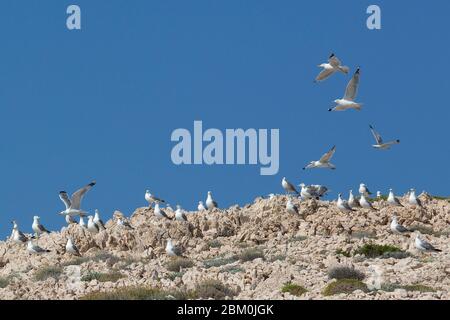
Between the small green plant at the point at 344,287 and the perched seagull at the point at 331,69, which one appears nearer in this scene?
the small green plant at the point at 344,287

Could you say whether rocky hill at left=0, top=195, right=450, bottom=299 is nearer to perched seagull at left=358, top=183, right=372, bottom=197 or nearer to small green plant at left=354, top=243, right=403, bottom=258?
small green plant at left=354, top=243, right=403, bottom=258

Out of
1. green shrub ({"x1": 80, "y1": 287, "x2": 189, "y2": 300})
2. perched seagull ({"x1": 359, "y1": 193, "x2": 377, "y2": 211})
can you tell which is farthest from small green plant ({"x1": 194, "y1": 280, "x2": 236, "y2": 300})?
perched seagull ({"x1": 359, "y1": 193, "x2": 377, "y2": 211})

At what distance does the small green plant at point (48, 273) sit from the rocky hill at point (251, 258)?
0.09 feet

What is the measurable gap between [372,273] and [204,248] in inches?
388

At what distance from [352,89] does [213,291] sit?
12.5 m

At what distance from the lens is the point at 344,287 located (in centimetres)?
2822

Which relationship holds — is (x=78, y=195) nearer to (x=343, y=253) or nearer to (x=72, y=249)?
(x=72, y=249)

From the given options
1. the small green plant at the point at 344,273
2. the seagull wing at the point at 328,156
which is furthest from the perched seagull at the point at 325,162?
the small green plant at the point at 344,273

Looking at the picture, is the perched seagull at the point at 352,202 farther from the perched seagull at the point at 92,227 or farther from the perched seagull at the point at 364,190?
the perched seagull at the point at 92,227

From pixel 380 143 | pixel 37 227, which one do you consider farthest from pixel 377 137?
pixel 37 227

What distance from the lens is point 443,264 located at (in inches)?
1302

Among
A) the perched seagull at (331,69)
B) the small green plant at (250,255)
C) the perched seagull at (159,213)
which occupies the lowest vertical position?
the small green plant at (250,255)

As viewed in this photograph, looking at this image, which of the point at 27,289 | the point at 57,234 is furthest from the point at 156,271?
the point at 57,234

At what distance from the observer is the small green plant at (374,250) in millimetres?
36644
